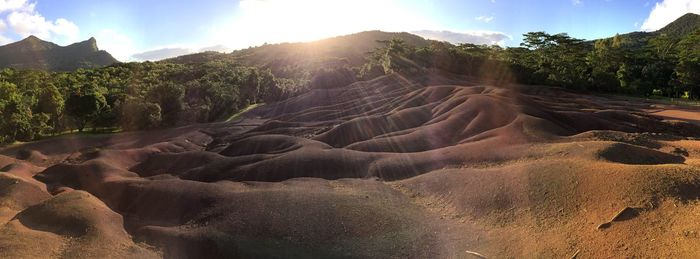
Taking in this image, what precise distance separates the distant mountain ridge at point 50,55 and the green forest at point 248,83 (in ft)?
240

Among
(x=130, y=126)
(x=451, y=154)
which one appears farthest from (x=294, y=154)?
(x=130, y=126)

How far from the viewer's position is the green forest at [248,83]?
44469mm

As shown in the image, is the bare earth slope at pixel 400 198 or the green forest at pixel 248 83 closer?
the bare earth slope at pixel 400 198

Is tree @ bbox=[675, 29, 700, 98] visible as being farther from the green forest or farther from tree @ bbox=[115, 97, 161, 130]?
tree @ bbox=[115, 97, 161, 130]

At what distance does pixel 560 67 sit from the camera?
234ft

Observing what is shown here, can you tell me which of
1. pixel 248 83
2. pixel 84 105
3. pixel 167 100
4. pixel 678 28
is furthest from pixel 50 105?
pixel 678 28

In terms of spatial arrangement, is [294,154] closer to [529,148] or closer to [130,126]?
[529,148]

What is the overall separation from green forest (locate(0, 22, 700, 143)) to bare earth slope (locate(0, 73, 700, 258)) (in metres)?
13.0

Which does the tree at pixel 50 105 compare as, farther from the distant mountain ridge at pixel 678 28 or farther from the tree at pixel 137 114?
the distant mountain ridge at pixel 678 28

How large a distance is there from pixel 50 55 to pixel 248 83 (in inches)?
4983

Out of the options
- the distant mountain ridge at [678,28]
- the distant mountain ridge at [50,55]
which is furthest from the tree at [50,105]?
the distant mountain ridge at [678,28]

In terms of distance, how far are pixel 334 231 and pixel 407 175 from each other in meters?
8.12

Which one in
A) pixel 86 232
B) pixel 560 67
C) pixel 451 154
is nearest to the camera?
pixel 86 232

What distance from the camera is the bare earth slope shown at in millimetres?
14102
